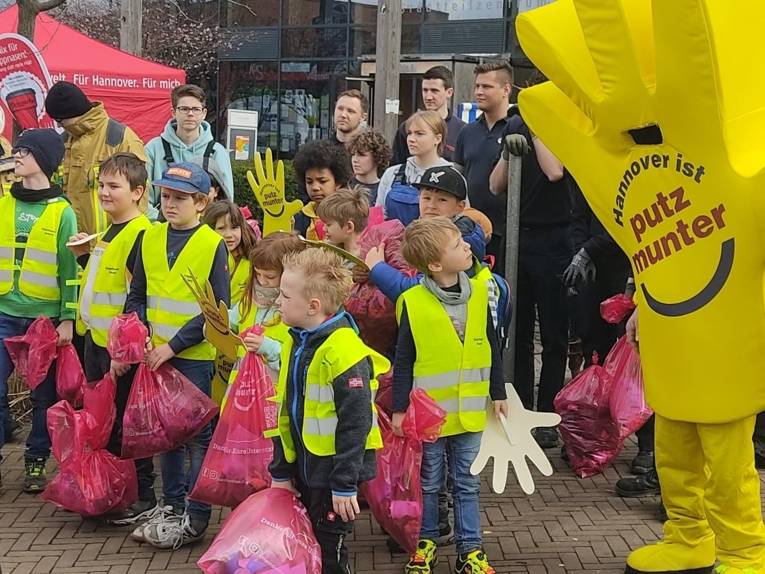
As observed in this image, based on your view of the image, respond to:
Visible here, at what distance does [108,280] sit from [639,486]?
2.94 meters

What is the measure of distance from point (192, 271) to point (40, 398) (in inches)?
55.8

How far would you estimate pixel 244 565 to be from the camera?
129 inches

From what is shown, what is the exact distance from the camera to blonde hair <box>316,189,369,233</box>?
438cm

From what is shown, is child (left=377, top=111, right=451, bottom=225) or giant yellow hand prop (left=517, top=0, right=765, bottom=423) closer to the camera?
giant yellow hand prop (left=517, top=0, right=765, bottom=423)

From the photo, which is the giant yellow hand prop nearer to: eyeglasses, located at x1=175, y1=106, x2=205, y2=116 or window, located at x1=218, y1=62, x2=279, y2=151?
eyeglasses, located at x1=175, y1=106, x2=205, y2=116

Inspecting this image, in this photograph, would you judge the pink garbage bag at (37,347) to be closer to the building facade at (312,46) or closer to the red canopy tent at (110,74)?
the red canopy tent at (110,74)

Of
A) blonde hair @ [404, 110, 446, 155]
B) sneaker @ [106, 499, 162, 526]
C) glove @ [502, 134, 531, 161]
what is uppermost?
blonde hair @ [404, 110, 446, 155]

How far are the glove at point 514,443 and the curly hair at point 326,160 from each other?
1.67 m

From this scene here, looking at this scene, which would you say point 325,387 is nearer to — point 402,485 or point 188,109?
→ point 402,485

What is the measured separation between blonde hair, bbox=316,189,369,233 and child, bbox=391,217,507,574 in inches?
15.1

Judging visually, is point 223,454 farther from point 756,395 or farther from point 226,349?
point 756,395

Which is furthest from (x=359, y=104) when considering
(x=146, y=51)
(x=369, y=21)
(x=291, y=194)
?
(x=146, y=51)

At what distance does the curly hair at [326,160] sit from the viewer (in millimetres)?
5227

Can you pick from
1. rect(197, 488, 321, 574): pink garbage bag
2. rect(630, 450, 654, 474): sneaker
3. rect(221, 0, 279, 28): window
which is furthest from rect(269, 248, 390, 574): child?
rect(221, 0, 279, 28): window
